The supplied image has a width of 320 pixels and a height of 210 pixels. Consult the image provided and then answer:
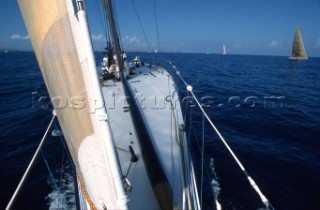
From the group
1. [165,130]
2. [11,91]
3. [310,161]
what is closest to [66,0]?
[165,130]

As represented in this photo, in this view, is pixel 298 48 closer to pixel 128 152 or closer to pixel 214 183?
pixel 214 183

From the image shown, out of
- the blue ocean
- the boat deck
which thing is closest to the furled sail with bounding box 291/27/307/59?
the blue ocean

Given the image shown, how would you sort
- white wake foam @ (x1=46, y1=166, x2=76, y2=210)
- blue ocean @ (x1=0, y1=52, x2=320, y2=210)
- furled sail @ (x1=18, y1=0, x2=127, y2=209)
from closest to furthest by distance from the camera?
furled sail @ (x1=18, y1=0, x2=127, y2=209), white wake foam @ (x1=46, y1=166, x2=76, y2=210), blue ocean @ (x1=0, y1=52, x2=320, y2=210)

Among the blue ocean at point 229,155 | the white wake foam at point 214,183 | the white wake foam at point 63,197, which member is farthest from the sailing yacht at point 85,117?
the white wake foam at point 214,183

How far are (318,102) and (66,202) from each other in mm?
17210

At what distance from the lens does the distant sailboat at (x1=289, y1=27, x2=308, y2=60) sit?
221ft

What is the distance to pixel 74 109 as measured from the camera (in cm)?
198

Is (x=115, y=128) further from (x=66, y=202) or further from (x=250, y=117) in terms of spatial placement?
(x=250, y=117)

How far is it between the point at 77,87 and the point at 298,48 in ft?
287

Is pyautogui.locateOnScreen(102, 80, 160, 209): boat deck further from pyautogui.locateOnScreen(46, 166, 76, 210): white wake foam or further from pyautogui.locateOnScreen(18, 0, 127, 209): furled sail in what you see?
pyautogui.locateOnScreen(46, 166, 76, 210): white wake foam

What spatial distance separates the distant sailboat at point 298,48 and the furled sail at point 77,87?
85.7 metres

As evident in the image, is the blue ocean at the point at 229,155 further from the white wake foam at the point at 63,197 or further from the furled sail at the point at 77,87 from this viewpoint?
the furled sail at the point at 77,87

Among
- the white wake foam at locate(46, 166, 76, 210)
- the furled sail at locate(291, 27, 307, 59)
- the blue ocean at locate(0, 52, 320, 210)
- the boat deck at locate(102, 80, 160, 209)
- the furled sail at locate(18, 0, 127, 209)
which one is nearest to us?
the furled sail at locate(18, 0, 127, 209)

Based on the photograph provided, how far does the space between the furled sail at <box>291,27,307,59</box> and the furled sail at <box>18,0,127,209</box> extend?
85.7 meters
